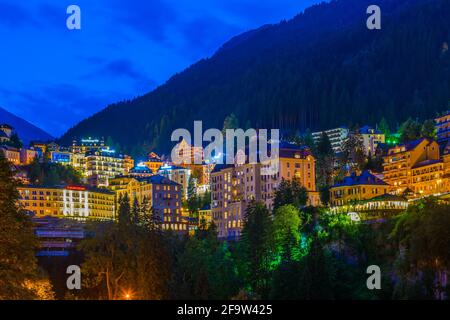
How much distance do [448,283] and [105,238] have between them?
3903 cm

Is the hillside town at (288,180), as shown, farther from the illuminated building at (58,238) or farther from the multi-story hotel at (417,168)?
the illuminated building at (58,238)

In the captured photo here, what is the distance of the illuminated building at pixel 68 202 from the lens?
172000mm

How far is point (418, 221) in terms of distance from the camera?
81875 mm

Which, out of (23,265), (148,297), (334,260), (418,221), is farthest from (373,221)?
(23,265)

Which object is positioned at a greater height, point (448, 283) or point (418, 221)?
point (418, 221)

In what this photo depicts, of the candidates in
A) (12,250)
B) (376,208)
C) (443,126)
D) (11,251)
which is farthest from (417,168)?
(11,251)

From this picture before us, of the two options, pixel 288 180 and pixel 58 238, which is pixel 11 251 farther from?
pixel 288 180

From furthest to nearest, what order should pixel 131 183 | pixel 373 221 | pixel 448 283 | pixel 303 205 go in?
1. pixel 131 183
2. pixel 303 205
3. pixel 373 221
4. pixel 448 283

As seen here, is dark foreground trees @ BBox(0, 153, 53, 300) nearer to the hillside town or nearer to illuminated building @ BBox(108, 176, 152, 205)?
the hillside town

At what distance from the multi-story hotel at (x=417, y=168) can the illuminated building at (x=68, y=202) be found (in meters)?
63.8

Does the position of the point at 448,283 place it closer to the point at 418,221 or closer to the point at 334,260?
the point at 418,221

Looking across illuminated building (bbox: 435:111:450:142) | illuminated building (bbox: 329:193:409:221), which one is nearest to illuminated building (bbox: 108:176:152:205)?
illuminated building (bbox: 435:111:450:142)

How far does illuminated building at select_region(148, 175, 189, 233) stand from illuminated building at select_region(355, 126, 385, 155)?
4792 cm
